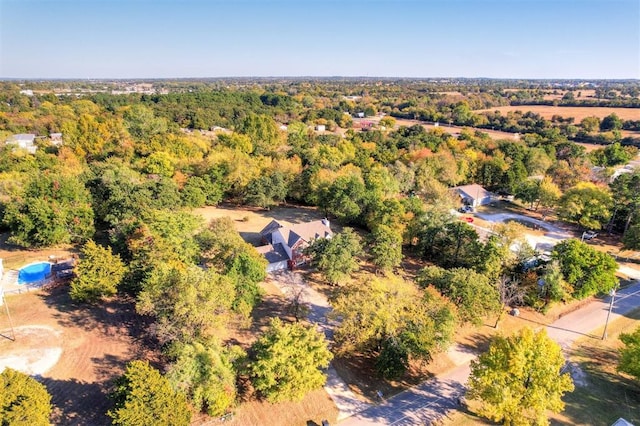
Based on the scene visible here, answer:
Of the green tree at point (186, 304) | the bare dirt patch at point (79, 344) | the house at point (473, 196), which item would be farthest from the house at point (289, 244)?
the house at point (473, 196)

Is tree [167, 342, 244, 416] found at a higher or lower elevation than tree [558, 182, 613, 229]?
lower

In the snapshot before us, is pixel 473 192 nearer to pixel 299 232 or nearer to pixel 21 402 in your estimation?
pixel 299 232

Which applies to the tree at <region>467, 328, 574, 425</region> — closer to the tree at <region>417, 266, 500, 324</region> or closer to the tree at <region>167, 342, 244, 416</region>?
the tree at <region>417, 266, 500, 324</region>

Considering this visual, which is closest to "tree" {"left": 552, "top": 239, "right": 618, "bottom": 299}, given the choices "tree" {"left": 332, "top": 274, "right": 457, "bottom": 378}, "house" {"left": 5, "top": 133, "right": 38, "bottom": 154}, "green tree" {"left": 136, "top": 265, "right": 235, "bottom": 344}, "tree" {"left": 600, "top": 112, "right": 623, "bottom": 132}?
"tree" {"left": 332, "top": 274, "right": 457, "bottom": 378}

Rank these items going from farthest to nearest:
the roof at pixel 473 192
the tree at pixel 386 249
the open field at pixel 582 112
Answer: the open field at pixel 582 112
the roof at pixel 473 192
the tree at pixel 386 249

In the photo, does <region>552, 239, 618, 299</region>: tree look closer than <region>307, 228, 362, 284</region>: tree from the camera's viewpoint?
Yes

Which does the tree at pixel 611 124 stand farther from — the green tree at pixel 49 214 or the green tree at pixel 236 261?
the green tree at pixel 49 214
